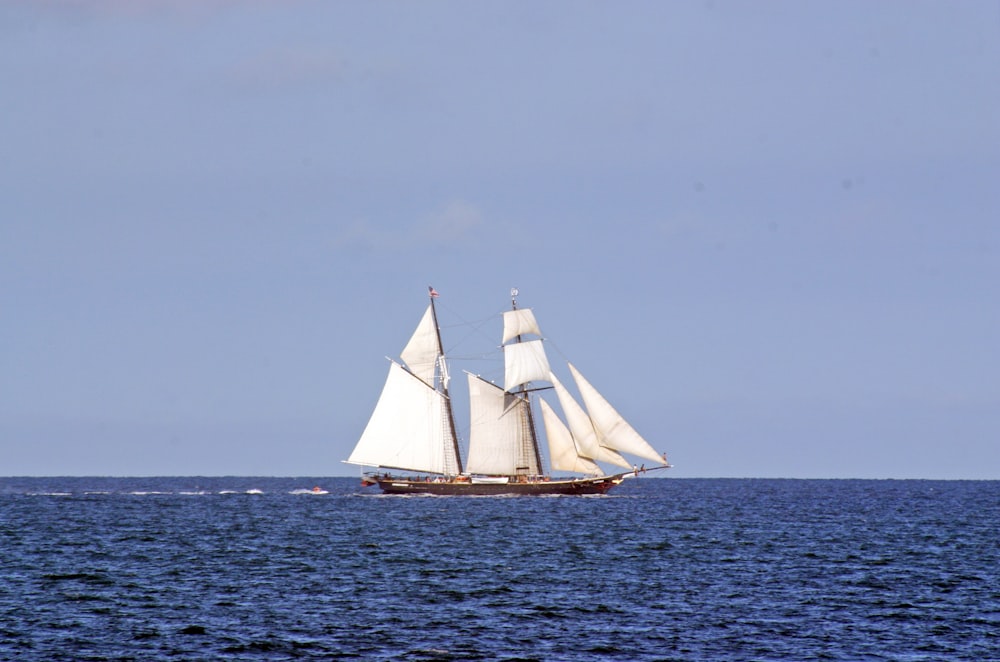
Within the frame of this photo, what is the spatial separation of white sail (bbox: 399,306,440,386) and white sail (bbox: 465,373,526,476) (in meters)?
3.92

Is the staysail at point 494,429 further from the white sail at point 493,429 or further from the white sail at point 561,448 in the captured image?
the white sail at point 561,448

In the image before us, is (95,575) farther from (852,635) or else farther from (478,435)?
(478,435)

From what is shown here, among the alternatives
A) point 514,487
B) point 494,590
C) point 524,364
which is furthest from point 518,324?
point 494,590

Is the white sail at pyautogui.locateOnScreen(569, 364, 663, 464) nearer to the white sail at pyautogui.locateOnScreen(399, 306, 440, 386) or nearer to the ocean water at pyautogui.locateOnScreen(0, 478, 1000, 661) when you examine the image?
the white sail at pyautogui.locateOnScreen(399, 306, 440, 386)

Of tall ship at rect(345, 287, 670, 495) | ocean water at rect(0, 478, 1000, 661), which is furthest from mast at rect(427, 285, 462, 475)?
ocean water at rect(0, 478, 1000, 661)

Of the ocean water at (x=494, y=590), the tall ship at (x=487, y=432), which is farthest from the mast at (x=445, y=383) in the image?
the ocean water at (x=494, y=590)

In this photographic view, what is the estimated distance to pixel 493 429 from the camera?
127938 mm

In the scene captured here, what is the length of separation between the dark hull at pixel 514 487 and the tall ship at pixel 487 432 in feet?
0.32

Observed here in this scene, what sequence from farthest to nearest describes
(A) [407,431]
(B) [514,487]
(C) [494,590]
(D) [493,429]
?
1. (B) [514,487]
2. (D) [493,429]
3. (A) [407,431]
4. (C) [494,590]

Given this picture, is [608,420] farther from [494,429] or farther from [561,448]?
[494,429]

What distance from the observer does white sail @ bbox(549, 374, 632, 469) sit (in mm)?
120812

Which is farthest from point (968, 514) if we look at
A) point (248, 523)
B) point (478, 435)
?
point (248, 523)

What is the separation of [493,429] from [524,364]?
692cm

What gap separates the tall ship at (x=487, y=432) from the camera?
123812 millimetres
